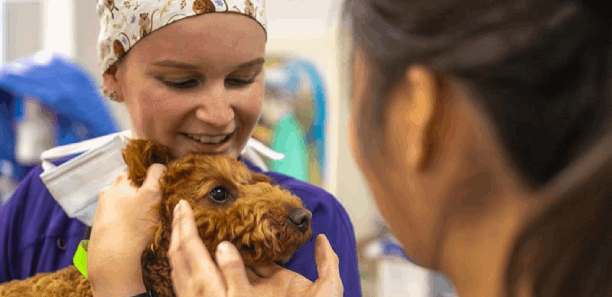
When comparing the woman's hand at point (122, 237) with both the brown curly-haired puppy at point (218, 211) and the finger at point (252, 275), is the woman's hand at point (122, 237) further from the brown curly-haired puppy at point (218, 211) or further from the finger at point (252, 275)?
the finger at point (252, 275)

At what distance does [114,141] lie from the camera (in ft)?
3.34

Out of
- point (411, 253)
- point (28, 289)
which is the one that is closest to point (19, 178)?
point (28, 289)

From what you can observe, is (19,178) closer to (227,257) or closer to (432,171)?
(227,257)

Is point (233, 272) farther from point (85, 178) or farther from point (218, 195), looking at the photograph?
point (85, 178)

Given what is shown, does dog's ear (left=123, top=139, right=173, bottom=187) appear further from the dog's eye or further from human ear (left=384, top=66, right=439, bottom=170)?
human ear (left=384, top=66, right=439, bottom=170)

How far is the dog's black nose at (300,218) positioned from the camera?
2.52 ft

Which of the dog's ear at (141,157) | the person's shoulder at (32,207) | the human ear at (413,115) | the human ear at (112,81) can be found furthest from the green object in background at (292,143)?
the human ear at (413,115)

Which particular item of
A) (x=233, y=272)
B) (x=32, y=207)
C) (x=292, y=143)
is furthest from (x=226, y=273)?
(x=292, y=143)

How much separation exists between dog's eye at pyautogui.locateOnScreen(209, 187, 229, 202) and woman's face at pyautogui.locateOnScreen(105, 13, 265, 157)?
0.10 m

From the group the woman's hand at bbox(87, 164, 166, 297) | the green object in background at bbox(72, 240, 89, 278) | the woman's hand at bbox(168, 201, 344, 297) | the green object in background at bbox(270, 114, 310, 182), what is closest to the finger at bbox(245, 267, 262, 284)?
the woman's hand at bbox(168, 201, 344, 297)

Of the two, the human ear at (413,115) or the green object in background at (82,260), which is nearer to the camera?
the human ear at (413,115)

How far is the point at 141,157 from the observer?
854mm

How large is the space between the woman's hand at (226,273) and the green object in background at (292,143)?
1.82 meters

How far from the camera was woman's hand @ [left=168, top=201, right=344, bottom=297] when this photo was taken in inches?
25.1
